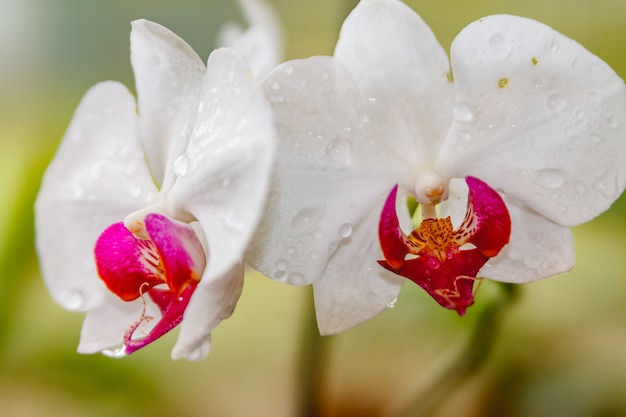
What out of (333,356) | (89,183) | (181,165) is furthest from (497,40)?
(333,356)

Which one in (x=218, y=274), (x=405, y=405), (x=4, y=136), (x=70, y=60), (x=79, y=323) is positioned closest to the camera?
(x=218, y=274)

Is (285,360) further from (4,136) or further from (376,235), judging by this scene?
(4,136)

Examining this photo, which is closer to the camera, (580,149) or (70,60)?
(580,149)

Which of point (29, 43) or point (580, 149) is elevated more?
point (580, 149)

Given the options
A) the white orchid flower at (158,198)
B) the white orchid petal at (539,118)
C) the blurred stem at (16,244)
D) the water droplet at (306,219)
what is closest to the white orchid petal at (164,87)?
the white orchid flower at (158,198)

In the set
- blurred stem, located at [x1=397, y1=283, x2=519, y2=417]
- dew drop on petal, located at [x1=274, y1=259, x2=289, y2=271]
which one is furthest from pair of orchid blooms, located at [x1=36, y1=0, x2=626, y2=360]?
blurred stem, located at [x1=397, y1=283, x2=519, y2=417]

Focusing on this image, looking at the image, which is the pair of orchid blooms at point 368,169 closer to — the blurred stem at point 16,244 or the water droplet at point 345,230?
the water droplet at point 345,230

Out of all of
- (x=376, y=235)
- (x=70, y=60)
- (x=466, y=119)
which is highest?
(x=466, y=119)

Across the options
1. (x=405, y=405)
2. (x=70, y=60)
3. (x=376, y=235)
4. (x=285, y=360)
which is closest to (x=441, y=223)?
(x=376, y=235)
